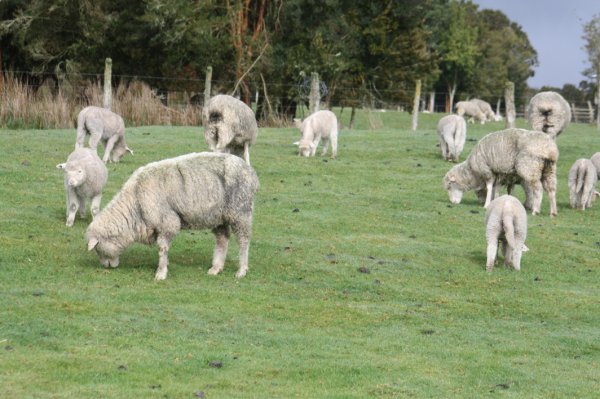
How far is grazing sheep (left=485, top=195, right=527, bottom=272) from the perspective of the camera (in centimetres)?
1489

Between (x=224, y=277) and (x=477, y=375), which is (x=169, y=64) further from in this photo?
(x=477, y=375)

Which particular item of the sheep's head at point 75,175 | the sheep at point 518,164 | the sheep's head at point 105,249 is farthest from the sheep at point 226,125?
the sheep's head at point 105,249

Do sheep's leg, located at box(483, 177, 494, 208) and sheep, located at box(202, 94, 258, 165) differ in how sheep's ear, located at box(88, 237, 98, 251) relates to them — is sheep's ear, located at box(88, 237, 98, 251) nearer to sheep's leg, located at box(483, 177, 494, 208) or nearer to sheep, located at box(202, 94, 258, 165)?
sheep, located at box(202, 94, 258, 165)

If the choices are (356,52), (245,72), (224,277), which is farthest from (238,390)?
(356,52)

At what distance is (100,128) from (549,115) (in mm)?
12186

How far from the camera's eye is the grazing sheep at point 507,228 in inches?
586

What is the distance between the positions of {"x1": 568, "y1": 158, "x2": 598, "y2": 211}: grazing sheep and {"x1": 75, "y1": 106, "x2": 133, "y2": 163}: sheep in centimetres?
973

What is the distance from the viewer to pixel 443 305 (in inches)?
519

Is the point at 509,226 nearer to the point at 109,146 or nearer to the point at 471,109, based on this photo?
the point at 109,146

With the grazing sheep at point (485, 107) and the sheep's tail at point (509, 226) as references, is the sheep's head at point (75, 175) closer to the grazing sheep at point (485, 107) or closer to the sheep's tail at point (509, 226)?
the sheep's tail at point (509, 226)

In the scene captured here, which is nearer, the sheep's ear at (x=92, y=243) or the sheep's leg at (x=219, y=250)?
the sheep's ear at (x=92, y=243)

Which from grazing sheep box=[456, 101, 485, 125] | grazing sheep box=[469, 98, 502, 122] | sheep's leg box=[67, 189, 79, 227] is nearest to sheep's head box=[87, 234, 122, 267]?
sheep's leg box=[67, 189, 79, 227]

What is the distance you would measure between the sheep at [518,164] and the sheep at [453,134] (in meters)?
5.83

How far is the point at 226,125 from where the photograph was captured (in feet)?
72.7
